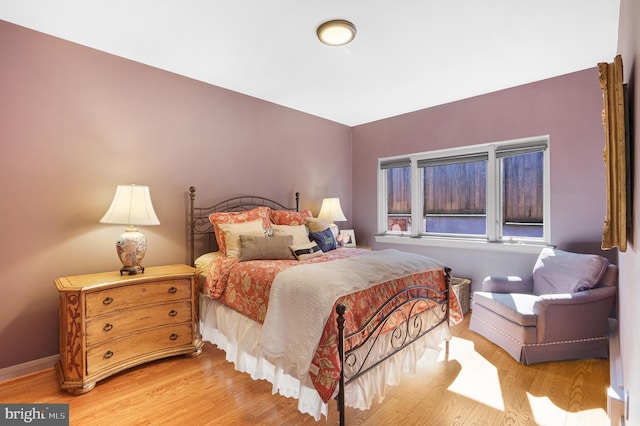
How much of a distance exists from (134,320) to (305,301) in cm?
147

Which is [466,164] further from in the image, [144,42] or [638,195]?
[144,42]

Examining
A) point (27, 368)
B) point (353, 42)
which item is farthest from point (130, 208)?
point (353, 42)

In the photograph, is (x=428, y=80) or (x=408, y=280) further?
(x=428, y=80)

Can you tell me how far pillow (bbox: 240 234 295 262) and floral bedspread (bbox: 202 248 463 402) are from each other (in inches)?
3.5

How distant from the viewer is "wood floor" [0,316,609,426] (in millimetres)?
1842

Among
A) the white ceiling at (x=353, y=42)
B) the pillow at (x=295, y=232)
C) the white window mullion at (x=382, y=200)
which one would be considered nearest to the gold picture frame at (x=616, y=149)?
the white ceiling at (x=353, y=42)

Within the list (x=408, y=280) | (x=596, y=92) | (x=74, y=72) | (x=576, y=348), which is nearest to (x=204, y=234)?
(x=74, y=72)

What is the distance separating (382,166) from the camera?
189 inches

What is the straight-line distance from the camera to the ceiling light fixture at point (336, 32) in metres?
2.26

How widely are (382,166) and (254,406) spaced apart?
3.70 m

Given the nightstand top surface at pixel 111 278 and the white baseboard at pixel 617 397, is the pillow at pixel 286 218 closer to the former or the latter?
the nightstand top surface at pixel 111 278

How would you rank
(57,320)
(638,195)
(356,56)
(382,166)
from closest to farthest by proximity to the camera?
(638,195) < (57,320) < (356,56) < (382,166)

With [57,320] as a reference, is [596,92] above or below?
above

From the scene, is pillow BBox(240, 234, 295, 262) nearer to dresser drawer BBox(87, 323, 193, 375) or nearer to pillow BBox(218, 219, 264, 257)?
pillow BBox(218, 219, 264, 257)
